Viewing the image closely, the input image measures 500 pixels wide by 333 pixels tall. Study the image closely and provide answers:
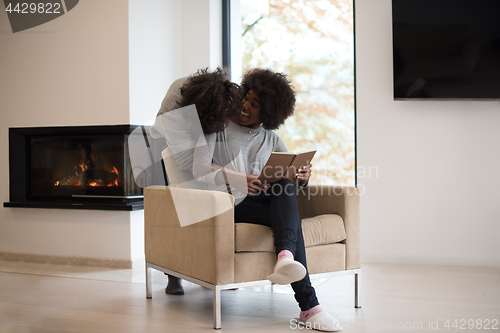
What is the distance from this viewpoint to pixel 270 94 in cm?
245

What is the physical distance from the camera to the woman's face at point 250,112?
237 cm

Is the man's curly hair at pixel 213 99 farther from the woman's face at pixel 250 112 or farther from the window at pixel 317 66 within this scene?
the window at pixel 317 66

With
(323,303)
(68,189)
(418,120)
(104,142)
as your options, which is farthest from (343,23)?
(68,189)

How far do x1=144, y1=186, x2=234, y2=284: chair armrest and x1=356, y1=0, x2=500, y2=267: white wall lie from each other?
65.8 inches

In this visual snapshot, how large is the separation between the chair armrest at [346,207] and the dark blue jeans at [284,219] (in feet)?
1.10

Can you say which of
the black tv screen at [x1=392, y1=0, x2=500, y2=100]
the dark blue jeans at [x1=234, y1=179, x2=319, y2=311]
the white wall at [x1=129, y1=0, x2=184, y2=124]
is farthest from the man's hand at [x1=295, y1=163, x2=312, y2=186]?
the white wall at [x1=129, y1=0, x2=184, y2=124]

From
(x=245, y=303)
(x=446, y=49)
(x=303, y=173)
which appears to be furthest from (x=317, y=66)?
(x=245, y=303)

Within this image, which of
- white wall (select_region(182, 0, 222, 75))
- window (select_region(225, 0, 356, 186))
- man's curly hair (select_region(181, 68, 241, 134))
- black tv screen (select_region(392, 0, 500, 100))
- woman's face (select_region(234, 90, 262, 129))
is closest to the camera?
man's curly hair (select_region(181, 68, 241, 134))

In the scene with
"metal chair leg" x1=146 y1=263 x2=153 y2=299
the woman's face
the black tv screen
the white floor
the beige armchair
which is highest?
the black tv screen

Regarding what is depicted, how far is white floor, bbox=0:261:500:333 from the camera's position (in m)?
1.94

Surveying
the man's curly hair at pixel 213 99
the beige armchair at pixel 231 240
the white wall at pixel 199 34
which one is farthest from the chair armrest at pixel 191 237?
the white wall at pixel 199 34

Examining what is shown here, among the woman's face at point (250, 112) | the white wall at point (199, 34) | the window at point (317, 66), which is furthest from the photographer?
the white wall at point (199, 34)

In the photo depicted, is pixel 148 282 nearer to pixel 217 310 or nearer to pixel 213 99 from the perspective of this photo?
pixel 217 310

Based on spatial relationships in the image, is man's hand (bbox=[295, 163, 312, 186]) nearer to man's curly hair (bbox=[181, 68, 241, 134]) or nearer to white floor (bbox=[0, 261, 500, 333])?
man's curly hair (bbox=[181, 68, 241, 134])
